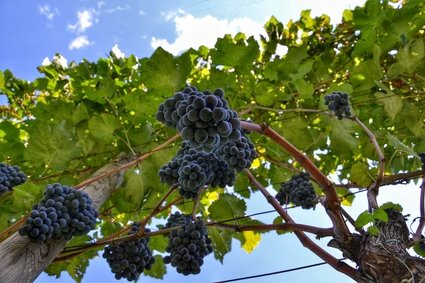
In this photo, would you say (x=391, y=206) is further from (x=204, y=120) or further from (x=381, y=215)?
(x=204, y=120)

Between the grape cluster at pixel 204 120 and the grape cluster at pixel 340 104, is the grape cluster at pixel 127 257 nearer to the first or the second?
the grape cluster at pixel 204 120

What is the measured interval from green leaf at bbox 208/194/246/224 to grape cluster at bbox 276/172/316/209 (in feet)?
0.81

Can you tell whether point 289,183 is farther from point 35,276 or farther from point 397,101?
point 35,276

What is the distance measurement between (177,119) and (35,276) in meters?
0.67

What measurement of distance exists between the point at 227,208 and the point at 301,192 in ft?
1.29

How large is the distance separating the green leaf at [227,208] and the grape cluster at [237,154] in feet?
1.69

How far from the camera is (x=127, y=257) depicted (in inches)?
61.0

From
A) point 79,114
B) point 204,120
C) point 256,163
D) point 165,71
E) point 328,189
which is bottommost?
point 204,120

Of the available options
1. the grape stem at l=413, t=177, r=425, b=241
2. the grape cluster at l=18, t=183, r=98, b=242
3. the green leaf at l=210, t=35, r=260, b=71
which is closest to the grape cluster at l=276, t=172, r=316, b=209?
the grape stem at l=413, t=177, r=425, b=241

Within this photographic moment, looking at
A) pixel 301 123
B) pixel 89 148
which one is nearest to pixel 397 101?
pixel 301 123

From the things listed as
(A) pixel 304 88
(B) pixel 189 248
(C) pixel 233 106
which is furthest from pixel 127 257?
(A) pixel 304 88

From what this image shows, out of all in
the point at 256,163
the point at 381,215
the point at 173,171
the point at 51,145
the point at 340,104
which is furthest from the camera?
the point at 256,163

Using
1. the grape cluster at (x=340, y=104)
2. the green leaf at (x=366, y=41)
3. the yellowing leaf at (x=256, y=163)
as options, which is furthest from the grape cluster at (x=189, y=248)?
the green leaf at (x=366, y=41)

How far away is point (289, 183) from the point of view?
72.9 inches
